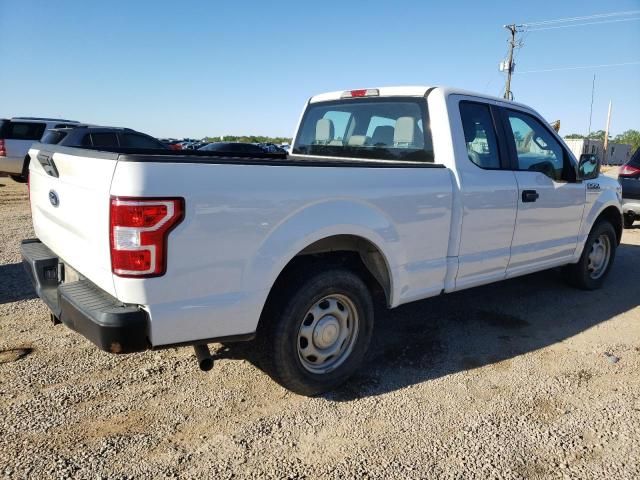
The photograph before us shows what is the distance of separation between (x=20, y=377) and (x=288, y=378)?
174 cm

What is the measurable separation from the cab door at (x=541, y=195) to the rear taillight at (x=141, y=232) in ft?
9.68

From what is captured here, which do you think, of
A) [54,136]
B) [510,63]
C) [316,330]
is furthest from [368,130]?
[510,63]

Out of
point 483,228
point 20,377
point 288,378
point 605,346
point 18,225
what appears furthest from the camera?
point 18,225

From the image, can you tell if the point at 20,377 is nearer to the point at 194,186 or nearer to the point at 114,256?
the point at 114,256

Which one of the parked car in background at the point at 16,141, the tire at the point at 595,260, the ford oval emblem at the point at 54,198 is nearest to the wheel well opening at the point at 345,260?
the ford oval emblem at the point at 54,198

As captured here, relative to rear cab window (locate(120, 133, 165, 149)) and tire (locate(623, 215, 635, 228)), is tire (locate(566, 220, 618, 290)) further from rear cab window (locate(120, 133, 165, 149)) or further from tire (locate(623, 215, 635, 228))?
rear cab window (locate(120, 133, 165, 149))

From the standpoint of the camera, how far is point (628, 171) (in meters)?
8.96

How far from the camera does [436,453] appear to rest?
101 inches

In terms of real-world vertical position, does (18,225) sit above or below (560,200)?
below

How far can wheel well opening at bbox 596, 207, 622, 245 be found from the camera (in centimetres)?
546

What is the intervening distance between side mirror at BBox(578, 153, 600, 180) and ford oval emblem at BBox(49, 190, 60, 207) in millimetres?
4434

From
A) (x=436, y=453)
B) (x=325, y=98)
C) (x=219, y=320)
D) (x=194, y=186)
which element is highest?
(x=325, y=98)

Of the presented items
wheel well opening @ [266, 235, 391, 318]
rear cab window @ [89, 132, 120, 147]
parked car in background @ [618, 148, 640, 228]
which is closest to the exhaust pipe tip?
wheel well opening @ [266, 235, 391, 318]

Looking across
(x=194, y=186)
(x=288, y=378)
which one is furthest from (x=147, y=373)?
(x=194, y=186)
